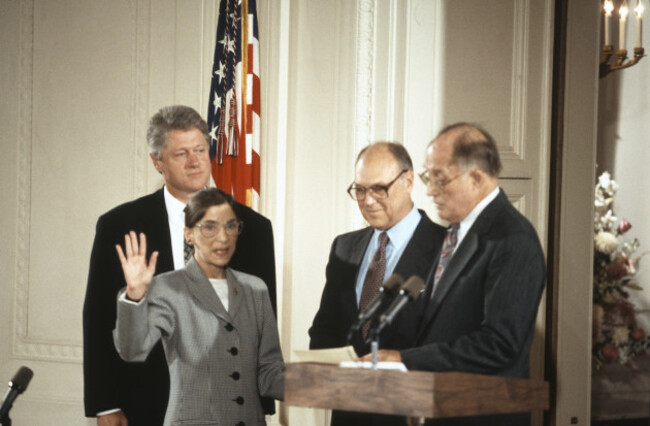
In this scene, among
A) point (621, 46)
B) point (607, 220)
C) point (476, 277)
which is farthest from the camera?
point (621, 46)

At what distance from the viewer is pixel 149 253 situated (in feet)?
11.1

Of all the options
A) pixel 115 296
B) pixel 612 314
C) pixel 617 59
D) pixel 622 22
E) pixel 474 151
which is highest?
pixel 622 22

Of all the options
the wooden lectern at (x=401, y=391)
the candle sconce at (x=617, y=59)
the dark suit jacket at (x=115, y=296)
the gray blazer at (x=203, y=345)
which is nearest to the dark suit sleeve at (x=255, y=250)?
the dark suit jacket at (x=115, y=296)

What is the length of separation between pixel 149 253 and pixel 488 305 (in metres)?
1.50

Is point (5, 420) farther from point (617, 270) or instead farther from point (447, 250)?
point (617, 270)

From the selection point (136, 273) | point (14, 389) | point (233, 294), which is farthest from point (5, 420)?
point (233, 294)

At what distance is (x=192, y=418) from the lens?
2.92 meters

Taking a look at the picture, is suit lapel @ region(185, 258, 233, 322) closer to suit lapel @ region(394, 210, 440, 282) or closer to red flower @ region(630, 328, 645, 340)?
suit lapel @ region(394, 210, 440, 282)

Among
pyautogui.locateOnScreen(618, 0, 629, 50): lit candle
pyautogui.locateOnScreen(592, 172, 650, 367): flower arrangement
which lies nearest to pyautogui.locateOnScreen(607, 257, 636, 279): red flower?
pyautogui.locateOnScreen(592, 172, 650, 367): flower arrangement

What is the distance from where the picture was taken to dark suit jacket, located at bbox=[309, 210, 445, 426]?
122 inches

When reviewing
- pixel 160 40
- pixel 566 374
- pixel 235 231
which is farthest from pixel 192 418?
pixel 160 40

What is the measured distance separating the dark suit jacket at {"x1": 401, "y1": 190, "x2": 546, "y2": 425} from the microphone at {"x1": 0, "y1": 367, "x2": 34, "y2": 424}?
1187 millimetres

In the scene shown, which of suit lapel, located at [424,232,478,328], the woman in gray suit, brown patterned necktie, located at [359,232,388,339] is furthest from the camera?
brown patterned necktie, located at [359,232,388,339]

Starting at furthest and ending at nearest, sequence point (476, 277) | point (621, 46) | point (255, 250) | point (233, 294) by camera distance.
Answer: point (621, 46) → point (255, 250) → point (233, 294) → point (476, 277)
